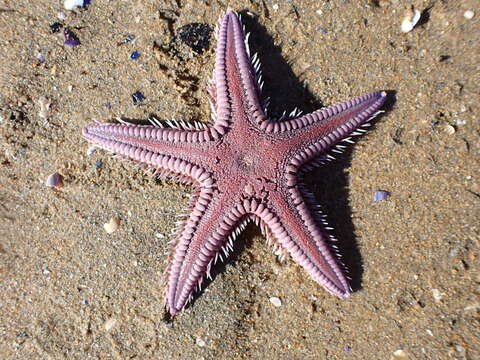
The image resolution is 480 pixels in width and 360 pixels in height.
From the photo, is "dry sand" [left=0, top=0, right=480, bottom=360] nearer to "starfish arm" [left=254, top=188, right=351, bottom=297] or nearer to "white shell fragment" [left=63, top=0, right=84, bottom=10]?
"white shell fragment" [left=63, top=0, right=84, bottom=10]

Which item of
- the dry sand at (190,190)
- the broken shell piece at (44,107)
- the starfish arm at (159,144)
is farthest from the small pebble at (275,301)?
the broken shell piece at (44,107)

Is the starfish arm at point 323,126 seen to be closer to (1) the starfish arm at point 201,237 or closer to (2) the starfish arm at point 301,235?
(2) the starfish arm at point 301,235

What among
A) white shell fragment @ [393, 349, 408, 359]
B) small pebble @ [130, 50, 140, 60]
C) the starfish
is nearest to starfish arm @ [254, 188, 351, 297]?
the starfish

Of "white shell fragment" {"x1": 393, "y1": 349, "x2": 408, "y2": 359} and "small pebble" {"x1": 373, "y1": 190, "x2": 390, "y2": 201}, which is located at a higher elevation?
"small pebble" {"x1": 373, "y1": 190, "x2": 390, "y2": 201}

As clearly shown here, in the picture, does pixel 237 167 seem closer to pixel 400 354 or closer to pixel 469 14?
pixel 400 354

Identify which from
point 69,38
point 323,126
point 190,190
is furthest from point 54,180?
point 323,126

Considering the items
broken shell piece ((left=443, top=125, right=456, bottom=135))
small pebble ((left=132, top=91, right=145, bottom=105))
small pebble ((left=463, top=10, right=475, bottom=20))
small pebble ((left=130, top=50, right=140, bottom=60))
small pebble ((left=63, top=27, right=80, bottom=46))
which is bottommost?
small pebble ((left=132, top=91, right=145, bottom=105))

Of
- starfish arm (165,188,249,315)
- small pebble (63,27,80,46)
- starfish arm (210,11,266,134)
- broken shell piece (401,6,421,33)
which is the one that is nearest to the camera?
starfish arm (165,188,249,315)
